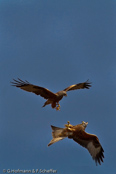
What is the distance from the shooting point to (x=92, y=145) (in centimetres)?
1484

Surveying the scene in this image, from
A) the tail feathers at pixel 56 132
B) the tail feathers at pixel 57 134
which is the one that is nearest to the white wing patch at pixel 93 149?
the tail feathers at pixel 57 134

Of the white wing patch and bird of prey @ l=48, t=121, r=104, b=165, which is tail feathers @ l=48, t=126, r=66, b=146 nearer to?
bird of prey @ l=48, t=121, r=104, b=165

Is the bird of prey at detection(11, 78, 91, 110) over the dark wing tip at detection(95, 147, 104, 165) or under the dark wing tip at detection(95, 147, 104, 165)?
over

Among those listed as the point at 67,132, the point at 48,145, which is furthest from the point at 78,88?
the point at 48,145

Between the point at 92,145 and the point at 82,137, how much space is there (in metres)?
Result: 0.66

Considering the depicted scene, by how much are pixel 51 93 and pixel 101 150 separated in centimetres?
365

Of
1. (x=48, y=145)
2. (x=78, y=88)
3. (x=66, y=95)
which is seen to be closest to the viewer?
(x=48, y=145)

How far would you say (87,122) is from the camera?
14.1m

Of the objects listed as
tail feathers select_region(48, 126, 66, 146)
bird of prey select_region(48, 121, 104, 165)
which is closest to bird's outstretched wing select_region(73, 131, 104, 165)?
bird of prey select_region(48, 121, 104, 165)

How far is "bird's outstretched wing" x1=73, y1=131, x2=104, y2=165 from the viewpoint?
14.7m

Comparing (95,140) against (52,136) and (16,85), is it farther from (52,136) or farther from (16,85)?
(16,85)

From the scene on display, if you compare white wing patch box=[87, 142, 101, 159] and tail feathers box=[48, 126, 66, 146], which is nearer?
tail feathers box=[48, 126, 66, 146]

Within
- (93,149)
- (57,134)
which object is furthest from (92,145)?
(57,134)

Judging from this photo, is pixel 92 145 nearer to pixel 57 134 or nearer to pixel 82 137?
pixel 82 137
